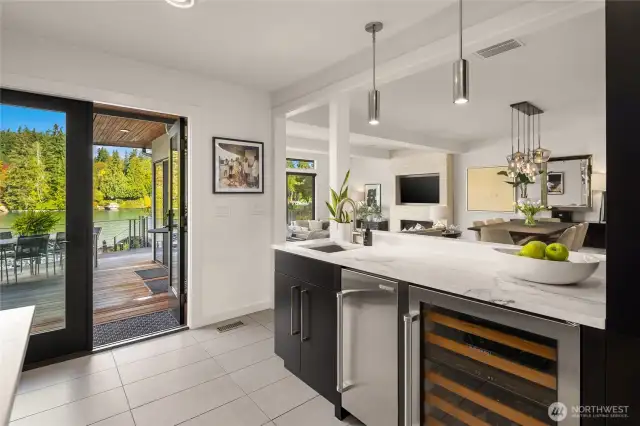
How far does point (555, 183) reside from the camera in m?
6.49

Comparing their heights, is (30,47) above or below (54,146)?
above

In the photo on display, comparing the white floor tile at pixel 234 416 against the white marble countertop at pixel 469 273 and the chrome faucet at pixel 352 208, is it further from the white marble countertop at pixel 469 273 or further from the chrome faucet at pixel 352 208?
the chrome faucet at pixel 352 208

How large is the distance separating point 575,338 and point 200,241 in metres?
3.05

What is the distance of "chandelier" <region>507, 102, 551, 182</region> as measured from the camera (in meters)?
4.86

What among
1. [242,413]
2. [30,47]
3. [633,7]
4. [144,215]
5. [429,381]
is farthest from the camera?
[144,215]

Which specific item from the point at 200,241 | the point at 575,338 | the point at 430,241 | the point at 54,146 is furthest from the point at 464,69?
the point at 54,146

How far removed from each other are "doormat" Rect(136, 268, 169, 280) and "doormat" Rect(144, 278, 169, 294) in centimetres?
24

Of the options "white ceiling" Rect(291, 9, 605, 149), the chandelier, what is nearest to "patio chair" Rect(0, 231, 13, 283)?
"white ceiling" Rect(291, 9, 605, 149)

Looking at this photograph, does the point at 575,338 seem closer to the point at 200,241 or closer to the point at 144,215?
the point at 200,241

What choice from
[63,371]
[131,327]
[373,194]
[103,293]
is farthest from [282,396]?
[373,194]

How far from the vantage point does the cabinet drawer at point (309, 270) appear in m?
1.97

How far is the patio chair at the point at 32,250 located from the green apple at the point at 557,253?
343cm

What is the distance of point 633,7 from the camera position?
90cm

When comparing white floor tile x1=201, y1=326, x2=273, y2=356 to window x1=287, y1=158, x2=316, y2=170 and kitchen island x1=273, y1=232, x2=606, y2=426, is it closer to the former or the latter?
kitchen island x1=273, y1=232, x2=606, y2=426
